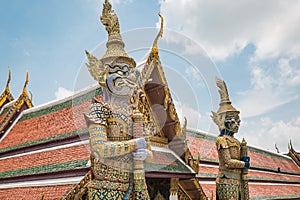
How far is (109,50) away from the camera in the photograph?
4.30 metres

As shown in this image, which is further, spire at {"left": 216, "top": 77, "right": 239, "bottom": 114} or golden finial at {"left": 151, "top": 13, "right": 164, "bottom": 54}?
spire at {"left": 216, "top": 77, "right": 239, "bottom": 114}

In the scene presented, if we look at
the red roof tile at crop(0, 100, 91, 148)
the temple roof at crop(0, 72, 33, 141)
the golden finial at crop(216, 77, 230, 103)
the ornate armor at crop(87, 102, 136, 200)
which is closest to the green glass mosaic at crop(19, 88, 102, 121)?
the red roof tile at crop(0, 100, 91, 148)

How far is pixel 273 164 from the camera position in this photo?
47.0 feet

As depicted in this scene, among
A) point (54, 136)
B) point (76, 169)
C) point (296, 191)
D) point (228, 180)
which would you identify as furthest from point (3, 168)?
point (296, 191)

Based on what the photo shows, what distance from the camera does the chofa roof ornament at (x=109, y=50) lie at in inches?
163

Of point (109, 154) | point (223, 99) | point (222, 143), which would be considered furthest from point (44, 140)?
point (223, 99)

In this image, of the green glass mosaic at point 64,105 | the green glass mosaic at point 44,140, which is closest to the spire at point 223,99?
the green glass mosaic at point 64,105

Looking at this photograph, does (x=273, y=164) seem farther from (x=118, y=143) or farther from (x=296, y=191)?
(x=118, y=143)

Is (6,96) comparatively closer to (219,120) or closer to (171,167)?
(219,120)

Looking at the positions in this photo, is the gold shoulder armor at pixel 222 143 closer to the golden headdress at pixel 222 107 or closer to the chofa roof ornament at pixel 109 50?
the golden headdress at pixel 222 107

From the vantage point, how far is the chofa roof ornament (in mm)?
4152

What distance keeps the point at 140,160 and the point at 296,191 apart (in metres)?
11.2

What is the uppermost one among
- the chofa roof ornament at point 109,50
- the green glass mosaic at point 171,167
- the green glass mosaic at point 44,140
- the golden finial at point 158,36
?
the golden finial at point 158,36

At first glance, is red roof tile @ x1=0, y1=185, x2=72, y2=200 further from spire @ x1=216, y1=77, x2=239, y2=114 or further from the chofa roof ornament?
spire @ x1=216, y1=77, x2=239, y2=114
